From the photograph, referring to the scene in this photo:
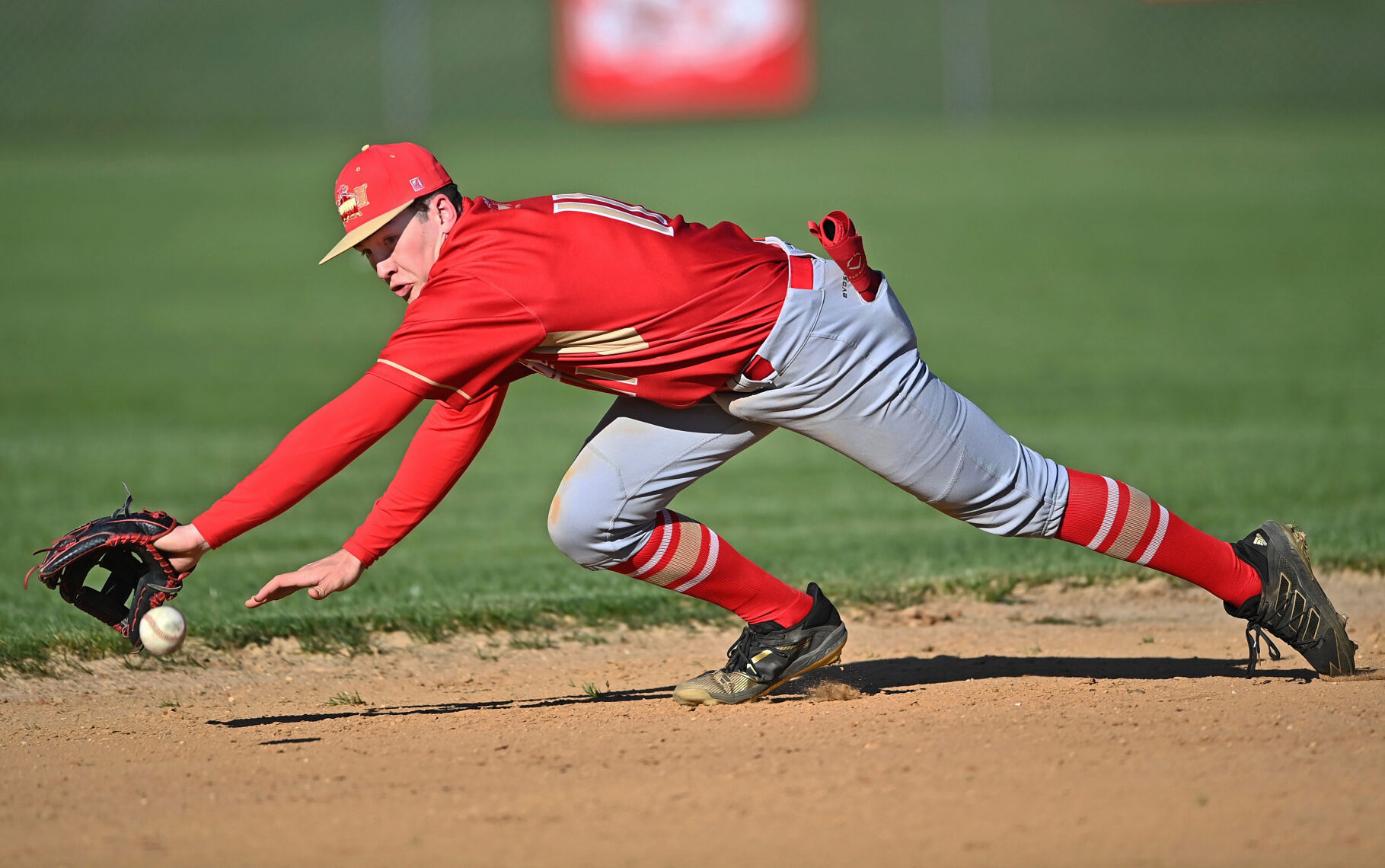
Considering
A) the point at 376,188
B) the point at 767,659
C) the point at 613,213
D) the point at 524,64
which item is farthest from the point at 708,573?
the point at 524,64

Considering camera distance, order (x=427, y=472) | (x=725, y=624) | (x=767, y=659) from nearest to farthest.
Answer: (x=427, y=472) → (x=767, y=659) → (x=725, y=624)

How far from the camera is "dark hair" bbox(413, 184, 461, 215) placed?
13.0 feet

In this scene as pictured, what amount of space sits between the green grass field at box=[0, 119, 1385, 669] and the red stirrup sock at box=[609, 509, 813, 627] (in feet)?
4.59

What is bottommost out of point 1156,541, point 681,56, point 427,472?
point 1156,541

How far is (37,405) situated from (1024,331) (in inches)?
354

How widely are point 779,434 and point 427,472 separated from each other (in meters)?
7.19

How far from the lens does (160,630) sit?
13.1 feet

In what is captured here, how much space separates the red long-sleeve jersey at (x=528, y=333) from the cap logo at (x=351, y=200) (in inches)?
10.3

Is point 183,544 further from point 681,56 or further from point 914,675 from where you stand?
point 681,56

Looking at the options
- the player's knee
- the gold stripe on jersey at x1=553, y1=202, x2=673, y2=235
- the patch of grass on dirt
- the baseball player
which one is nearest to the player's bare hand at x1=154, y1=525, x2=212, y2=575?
the baseball player

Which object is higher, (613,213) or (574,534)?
(613,213)

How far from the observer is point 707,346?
409cm

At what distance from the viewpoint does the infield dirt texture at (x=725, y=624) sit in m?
3.57

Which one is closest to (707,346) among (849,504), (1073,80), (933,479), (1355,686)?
(933,479)
